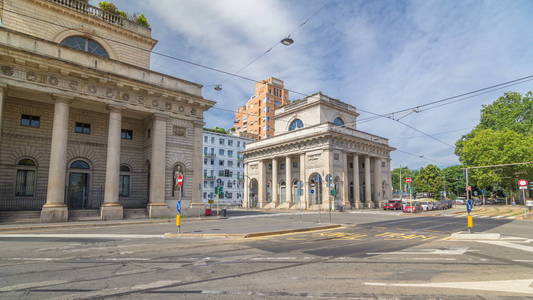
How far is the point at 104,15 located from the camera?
2552 cm

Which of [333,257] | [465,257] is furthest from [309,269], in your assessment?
[465,257]

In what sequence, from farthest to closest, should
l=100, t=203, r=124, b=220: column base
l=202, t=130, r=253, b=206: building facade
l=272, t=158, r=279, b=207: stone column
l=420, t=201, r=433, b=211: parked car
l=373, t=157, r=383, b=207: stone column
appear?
l=202, t=130, r=253, b=206: building facade, l=373, t=157, r=383, b=207: stone column, l=272, t=158, r=279, b=207: stone column, l=420, t=201, r=433, b=211: parked car, l=100, t=203, r=124, b=220: column base

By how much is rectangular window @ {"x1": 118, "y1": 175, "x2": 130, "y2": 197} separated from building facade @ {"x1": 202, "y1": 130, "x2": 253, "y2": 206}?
42836 mm

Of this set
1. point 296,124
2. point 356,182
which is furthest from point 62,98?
point 356,182

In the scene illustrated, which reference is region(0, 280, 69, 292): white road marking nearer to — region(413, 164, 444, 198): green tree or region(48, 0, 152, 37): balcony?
region(48, 0, 152, 37): balcony

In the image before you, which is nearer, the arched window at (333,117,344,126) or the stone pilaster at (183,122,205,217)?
the stone pilaster at (183,122,205,217)

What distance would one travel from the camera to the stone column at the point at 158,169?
23156 mm

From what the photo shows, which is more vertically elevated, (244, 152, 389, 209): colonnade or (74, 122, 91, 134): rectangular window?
(74, 122, 91, 134): rectangular window

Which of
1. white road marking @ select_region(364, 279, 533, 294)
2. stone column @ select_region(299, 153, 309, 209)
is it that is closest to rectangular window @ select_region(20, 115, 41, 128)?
white road marking @ select_region(364, 279, 533, 294)

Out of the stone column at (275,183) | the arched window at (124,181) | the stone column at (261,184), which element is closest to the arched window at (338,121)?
the stone column at (275,183)

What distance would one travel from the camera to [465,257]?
908 cm

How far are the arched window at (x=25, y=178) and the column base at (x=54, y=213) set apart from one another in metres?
4.21

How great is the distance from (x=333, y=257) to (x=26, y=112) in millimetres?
25010

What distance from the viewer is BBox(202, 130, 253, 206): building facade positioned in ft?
228
